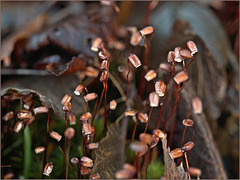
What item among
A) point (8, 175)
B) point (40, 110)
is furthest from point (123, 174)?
point (8, 175)

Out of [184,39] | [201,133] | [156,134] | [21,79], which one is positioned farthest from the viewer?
[184,39]

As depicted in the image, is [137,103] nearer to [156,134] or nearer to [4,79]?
[156,134]

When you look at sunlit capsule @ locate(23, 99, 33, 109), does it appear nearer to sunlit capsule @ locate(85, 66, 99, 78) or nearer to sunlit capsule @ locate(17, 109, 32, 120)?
sunlit capsule @ locate(17, 109, 32, 120)

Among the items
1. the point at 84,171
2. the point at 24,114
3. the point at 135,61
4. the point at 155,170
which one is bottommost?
the point at 155,170

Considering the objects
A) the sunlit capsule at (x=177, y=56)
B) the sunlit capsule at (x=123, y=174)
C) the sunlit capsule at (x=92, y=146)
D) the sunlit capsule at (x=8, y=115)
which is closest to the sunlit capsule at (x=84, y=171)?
the sunlit capsule at (x=92, y=146)

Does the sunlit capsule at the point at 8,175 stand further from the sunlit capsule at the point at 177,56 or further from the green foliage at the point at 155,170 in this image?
the sunlit capsule at the point at 177,56

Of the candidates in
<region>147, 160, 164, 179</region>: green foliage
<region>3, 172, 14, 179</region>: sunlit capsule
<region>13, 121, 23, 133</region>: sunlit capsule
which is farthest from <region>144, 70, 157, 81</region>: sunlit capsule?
<region>3, 172, 14, 179</region>: sunlit capsule

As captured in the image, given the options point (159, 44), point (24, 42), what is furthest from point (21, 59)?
point (159, 44)

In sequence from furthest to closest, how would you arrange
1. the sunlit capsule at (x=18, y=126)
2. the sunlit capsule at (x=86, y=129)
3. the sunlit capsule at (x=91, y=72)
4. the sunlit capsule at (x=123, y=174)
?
the sunlit capsule at (x=91, y=72)
the sunlit capsule at (x=18, y=126)
the sunlit capsule at (x=86, y=129)
the sunlit capsule at (x=123, y=174)

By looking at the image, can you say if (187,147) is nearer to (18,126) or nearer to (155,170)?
(155,170)

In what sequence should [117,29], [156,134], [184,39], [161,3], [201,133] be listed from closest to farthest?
1. [156,134]
2. [201,133]
3. [184,39]
4. [117,29]
5. [161,3]

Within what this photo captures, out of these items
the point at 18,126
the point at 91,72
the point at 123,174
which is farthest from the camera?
the point at 91,72
